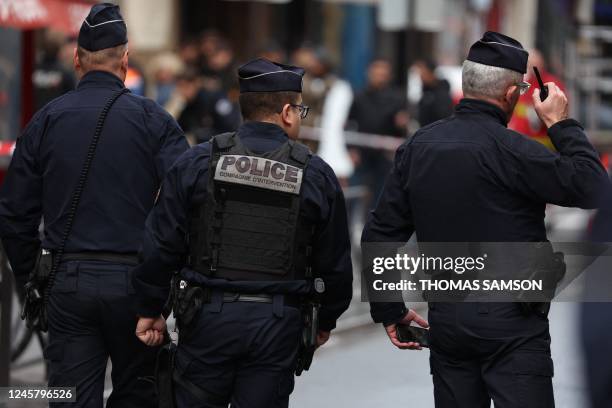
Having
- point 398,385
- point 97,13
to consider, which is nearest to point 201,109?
point 398,385

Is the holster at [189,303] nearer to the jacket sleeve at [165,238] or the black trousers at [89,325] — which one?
the jacket sleeve at [165,238]

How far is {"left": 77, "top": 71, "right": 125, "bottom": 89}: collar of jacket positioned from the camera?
585 centimetres

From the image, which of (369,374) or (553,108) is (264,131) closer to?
A: (553,108)

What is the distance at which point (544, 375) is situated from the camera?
4.95 metres

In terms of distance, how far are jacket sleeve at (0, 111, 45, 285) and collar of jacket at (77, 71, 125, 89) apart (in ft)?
0.73

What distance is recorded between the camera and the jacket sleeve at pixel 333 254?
5.24m

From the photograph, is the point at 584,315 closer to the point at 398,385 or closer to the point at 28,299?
the point at 28,299

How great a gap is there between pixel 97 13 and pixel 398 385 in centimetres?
383

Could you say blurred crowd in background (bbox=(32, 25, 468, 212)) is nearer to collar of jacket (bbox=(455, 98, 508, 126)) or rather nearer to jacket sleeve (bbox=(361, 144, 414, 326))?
jacket sleeve (bbox=(361, 144, 414, 326))

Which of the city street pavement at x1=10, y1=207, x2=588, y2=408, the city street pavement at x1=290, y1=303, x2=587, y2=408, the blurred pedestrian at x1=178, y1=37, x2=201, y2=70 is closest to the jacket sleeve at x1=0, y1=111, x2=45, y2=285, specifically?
the city street pavement at x1=10, y1=207, x2=588, y2=408

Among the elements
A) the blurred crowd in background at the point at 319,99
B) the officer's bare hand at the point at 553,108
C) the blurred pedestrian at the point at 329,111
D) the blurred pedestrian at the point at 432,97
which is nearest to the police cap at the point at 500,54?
the officer's bare hand at the point at 553,108

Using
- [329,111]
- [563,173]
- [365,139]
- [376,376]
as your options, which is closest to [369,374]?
[376,376]

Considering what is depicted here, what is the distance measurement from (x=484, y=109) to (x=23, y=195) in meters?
1.93

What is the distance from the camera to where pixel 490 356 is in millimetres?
5004
